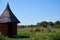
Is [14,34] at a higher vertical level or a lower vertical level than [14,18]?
lower

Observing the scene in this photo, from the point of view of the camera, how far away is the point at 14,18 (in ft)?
82.8

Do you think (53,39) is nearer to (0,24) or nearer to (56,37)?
(56,37)

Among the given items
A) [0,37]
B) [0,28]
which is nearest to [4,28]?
[0,28]

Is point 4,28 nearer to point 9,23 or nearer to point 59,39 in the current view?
point 9,23

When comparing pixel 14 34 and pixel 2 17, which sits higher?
pixel 2 17

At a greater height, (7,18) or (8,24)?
(7,18)

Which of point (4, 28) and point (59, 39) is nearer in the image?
point (59, 39)

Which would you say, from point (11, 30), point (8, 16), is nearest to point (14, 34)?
point (11, 30)

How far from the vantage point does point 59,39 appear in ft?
41.5

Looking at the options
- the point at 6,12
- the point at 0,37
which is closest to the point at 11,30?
the point at 6,12

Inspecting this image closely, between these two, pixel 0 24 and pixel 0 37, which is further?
pixel 0 24

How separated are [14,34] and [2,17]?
2437 millimetres

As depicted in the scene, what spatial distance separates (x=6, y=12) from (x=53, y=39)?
45.0 ft

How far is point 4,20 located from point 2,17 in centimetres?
87
